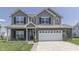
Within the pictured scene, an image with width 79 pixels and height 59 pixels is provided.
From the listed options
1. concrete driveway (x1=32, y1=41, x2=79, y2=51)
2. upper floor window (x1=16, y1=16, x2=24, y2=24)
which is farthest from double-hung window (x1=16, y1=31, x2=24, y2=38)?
concrete driveway (x1=32, y1=41, x2=79, y2=51)

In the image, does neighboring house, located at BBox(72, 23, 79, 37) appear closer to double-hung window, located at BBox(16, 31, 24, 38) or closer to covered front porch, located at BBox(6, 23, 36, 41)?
covered front porch, located at BBox(6, 23, 36, 41)

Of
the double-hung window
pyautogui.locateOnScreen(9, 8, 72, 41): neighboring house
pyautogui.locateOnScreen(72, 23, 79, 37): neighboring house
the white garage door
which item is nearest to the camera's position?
pyautogui.locateOnScreen(72, 23, 79, 37): neighboring house

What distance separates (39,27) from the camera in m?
27.7

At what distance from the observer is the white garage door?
26.0 metres

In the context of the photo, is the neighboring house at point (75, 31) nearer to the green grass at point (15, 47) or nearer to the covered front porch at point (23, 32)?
the covered front porch at point (23, 32)

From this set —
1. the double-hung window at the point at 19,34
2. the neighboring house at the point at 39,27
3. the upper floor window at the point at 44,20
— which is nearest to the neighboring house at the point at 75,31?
the neighboring house at the point at 39,27

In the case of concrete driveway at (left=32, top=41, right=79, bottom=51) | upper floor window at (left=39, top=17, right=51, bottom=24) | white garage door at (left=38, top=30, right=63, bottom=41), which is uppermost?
upper floor window at (left=39, top=17, right=51, bottom=24)

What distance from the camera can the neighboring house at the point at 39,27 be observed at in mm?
26609

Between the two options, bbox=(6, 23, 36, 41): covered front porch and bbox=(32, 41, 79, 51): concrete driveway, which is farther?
bbox=(6, 23, 36, 41): covered front porch

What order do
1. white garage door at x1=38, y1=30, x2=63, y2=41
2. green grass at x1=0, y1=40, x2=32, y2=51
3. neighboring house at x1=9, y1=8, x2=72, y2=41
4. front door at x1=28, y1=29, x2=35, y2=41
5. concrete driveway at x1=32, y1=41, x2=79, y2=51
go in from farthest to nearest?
front door at x1=28, y1=29, x2=35, y2=41 → neighboring house at x1=9, y1=8, x2=72, y2=41 → white garage door at x1=38, y1=30, x2=63, y2=41 → concrete driveway at x1=32, y1=41, x2=79, y2=51 → green grass at x1=0, y1=40, x2=32, y2=51

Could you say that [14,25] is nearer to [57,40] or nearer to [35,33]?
[35,33]

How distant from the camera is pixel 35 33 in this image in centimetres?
2691

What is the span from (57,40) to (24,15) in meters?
4.57
